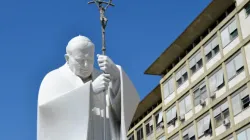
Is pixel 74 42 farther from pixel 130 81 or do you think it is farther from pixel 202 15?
pixel 202 15

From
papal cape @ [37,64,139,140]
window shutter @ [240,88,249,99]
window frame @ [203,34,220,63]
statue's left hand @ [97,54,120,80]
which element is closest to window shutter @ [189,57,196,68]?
window frame @ [203,34,220,63]

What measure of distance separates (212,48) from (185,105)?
5.55 metres

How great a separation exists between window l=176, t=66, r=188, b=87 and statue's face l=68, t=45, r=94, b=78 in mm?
43505

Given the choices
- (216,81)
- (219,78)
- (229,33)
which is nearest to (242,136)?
(219,78)

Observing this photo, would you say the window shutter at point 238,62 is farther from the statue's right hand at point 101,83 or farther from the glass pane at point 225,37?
the statue's right hand at point 101,83

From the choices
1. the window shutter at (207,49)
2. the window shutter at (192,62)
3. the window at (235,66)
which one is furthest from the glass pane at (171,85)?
the window at (235,66)

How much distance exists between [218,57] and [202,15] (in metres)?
3.63

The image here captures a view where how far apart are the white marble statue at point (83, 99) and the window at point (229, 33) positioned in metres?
37.1

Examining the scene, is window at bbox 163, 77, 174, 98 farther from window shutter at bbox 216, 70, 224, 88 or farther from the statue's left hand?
the statue's left hand

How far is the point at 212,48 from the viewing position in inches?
1906

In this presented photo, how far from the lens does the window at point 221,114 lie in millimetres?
44656

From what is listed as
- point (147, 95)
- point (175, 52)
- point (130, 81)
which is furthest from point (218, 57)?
point (130, 81)

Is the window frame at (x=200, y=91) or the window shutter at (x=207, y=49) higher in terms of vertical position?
the window shutter at (x=207, y=49)

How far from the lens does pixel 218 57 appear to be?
4728 centimetres
